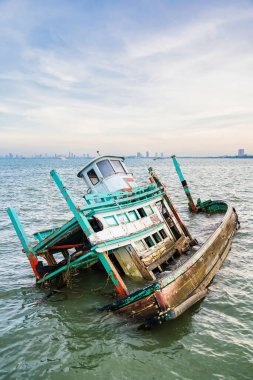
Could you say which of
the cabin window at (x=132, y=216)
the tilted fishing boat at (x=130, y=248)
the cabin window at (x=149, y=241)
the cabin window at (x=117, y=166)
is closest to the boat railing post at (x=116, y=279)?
the tilted fishing boat at (x=130, y=248)

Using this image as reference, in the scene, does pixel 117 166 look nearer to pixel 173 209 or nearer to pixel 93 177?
pixel 93 177

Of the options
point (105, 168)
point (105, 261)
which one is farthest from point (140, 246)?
point (105, 168)

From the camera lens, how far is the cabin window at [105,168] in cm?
1439

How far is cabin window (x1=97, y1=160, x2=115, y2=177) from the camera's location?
1439 cm

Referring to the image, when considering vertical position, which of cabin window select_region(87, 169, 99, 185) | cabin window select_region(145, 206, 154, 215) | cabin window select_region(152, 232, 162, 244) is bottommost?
cabin window select_region(152, 232, 162, 244)

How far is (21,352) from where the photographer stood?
27.3ft

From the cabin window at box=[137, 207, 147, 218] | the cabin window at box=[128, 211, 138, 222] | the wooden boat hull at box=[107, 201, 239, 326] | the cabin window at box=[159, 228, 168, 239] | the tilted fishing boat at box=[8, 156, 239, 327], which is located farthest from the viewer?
the cabin window at box=[159, 228, 168, 239]

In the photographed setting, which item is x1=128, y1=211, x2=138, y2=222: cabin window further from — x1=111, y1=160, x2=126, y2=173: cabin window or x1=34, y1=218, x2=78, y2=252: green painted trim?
x1=111, y1=160, x2=126, y2=173: cabin window

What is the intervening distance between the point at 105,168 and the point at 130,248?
4.80 m

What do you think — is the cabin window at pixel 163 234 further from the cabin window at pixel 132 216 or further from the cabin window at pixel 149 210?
the cabin window at pixel 132 216

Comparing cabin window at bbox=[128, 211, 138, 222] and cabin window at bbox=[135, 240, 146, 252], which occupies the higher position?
cabin window at bbox=[128, 211, 138, 222]

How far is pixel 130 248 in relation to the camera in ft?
36.0

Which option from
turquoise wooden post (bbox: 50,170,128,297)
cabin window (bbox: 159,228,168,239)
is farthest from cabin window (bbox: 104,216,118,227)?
cabin window (bbox: 159,228,168,239)

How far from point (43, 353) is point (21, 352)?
2.02 feet
